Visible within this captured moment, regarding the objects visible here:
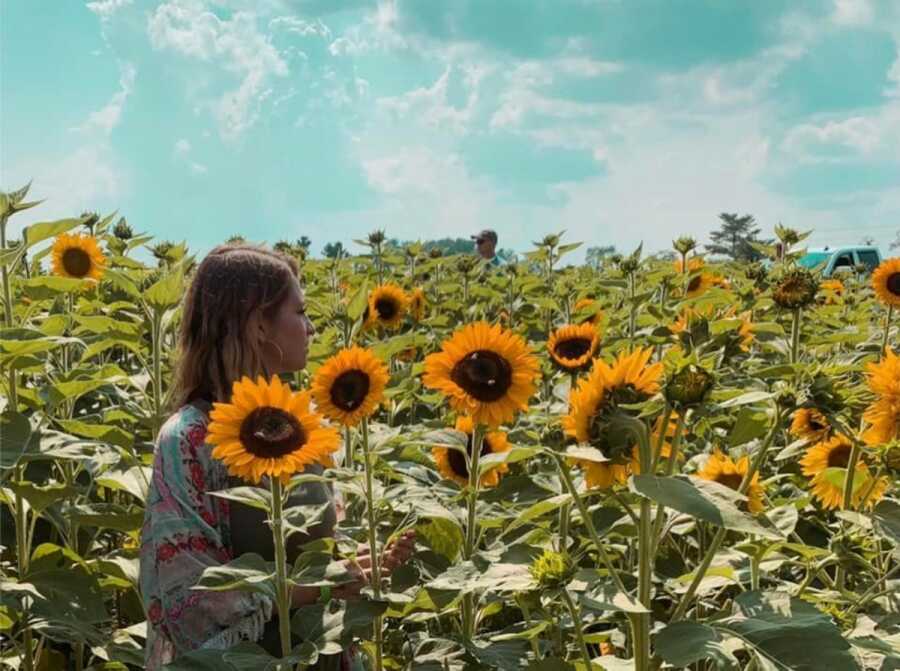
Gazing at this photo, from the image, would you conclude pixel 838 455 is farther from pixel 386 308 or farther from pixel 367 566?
pixel 386 308

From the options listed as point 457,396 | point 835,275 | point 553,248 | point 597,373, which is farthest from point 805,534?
point 835,275

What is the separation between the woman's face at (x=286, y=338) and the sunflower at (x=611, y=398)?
925 mm

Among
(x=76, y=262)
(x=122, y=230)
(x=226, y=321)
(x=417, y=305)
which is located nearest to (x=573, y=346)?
(x=226, y=321)

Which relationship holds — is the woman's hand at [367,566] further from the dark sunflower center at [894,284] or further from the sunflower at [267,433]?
the dark sunflower center at [894,284]

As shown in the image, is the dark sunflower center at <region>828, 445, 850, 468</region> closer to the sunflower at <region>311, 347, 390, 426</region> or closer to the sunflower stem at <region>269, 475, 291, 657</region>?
the sunflower at <region>311, 347, 390, 426</region>

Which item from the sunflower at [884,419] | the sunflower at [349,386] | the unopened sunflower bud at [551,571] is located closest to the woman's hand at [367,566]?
the sunflower at [349,386]

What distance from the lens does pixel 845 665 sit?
1400 millimetres

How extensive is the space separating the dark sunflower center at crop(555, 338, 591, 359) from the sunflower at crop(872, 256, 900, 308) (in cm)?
192

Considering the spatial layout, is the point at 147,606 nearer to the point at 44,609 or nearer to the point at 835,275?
the point at 44,609

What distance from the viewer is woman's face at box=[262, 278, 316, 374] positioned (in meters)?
2.40

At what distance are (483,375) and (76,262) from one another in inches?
107

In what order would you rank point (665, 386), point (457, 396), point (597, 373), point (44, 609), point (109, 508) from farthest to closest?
point (109, 508) → point (44, 609) → point (457, 396) → point (597, 373) → point (665, 386)

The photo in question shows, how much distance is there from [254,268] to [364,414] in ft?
1.68

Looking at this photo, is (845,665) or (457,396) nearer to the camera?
(845,665)
